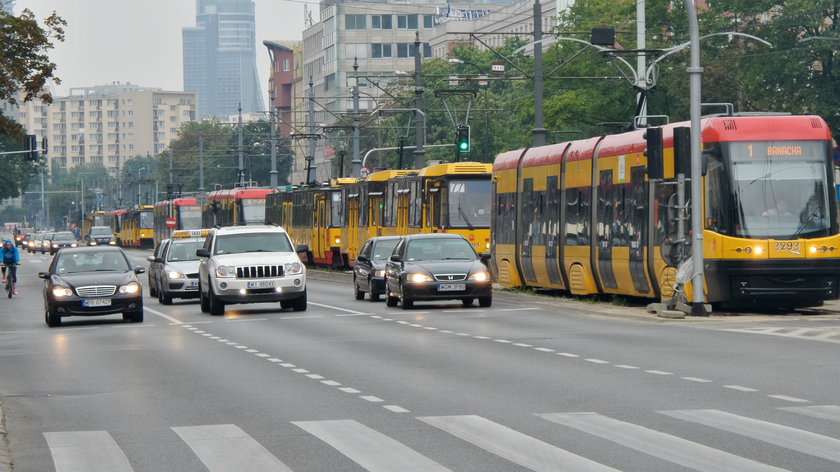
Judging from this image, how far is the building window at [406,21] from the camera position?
171m

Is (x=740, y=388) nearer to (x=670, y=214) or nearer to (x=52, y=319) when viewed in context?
(x=670, y=214)

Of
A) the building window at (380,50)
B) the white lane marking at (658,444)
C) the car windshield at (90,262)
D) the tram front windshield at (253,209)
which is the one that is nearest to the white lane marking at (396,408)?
the white lane marking at (658,444)

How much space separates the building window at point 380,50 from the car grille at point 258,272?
5420 inches

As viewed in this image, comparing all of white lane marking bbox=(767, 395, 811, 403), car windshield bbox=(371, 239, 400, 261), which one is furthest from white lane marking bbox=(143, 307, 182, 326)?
white lane marking bbox=(767, 395, 811, 403)

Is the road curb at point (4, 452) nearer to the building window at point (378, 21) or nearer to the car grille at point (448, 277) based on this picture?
the car grille at point (448, 277)

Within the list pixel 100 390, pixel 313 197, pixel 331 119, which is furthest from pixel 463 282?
pixel 331 119

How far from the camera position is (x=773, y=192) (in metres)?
27.6

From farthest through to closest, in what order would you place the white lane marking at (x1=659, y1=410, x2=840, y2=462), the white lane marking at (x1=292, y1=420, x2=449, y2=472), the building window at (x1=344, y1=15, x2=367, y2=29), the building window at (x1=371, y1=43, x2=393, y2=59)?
1. the building window at (x1=371, y1=43, x2=393, y2=59)
2. the building window at (x1=344, y1=15, x2=367, y2=29)
3. the white lane marking at (x1=659, y1=410, x2=840, y2=462)
4. the white lane marking at (x1=292, y1=420, x2=449, y2=472)

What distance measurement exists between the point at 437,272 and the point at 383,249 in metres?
6.06

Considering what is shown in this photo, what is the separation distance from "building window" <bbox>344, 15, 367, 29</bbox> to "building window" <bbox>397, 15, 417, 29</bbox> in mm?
3632

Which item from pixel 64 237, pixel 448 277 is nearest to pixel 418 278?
pixel 448 277

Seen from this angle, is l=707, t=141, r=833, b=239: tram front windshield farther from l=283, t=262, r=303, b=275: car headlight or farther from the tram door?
the tram door

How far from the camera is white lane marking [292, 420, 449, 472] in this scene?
10644 millimetres

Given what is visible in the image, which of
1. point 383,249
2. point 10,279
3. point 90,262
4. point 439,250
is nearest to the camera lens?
point 90,262
